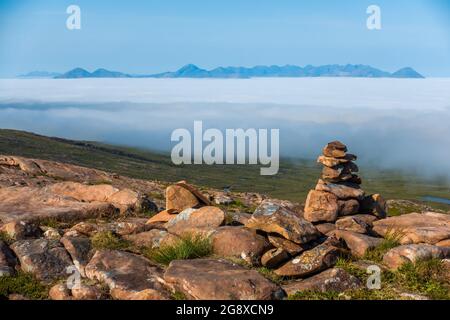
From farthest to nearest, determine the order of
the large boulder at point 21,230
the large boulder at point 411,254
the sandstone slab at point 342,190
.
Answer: the sandstone slab at point 342,190
the large boulder at point 21,230
the large boulder at point 411,254

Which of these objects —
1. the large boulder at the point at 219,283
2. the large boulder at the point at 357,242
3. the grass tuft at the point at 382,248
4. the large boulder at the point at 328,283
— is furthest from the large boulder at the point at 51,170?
the large boulder at the point at 328,283

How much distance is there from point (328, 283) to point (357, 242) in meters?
5.30

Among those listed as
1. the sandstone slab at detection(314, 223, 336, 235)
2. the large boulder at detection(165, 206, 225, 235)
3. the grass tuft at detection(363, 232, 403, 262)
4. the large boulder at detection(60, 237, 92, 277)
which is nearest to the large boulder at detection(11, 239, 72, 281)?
the large boulder at detection(60, 237, 92, 277)

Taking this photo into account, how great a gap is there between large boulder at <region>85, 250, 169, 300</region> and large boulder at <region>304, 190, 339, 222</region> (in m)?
12.5

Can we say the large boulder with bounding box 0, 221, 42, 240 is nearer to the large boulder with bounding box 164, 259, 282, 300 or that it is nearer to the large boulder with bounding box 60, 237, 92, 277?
the large boulder with bounding box 60, 237, 92, 277

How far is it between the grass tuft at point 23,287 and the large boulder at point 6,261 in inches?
12.8

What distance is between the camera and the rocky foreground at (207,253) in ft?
61.9

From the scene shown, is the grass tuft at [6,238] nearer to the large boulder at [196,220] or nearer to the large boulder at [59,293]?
the large boulder at [59,293]

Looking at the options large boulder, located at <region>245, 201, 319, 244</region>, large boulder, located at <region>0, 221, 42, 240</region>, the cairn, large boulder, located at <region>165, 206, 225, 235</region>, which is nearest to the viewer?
large boulder, located at <region>245, 201, 319, 244</region>

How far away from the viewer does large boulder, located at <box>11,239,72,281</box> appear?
822 inches

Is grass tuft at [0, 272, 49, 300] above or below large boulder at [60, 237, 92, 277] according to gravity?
below

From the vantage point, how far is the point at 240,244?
22188 mm

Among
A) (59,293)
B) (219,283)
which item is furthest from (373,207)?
(59,293)

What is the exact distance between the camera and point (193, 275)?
61.9ft
